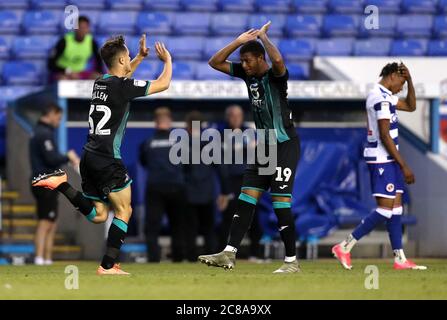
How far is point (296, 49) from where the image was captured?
20.9 metres

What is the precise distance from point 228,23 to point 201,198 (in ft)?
18.1

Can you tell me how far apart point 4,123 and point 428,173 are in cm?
600

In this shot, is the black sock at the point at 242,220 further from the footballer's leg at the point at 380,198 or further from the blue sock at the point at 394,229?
the blue sock at the point at 394,229

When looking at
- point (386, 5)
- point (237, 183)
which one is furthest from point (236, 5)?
point (237, 183)

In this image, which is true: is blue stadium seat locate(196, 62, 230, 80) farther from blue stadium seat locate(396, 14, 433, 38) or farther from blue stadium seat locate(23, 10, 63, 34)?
blue stadium seat locate(396, 14, 433, 38)

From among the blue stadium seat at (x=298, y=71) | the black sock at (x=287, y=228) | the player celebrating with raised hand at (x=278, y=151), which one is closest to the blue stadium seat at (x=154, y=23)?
the blue stadium seat at (x=298, y=71)

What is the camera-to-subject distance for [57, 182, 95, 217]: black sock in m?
10.7

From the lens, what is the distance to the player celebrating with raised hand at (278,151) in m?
11.0

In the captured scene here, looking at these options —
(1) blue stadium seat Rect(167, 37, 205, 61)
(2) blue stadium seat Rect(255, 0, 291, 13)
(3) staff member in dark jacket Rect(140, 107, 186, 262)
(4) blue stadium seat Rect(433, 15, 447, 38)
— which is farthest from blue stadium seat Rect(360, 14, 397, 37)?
(3) staff member in dark jacket Rect(140, 107, 186, 262)

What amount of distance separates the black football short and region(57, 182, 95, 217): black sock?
5.10 metres

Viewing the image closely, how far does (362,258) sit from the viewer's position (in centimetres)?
1781

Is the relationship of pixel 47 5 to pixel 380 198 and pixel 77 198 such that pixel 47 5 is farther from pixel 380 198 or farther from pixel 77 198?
pixel 77 198
